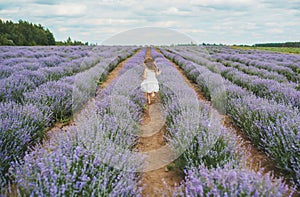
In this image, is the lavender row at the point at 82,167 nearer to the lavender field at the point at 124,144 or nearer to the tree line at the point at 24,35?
the lavender field at the point at 124,144

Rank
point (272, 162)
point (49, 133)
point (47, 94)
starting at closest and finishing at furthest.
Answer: point (272, 162) → point (49, 133) → point (47, 94)

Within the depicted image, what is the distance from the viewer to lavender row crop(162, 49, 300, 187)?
8.66 ft

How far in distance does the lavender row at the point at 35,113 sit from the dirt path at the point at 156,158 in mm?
1198

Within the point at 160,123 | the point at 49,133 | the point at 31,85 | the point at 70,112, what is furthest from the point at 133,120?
the point at 31,85

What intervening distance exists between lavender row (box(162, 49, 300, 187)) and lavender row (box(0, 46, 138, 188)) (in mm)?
2426

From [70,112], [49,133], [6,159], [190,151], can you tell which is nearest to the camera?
[6,159]

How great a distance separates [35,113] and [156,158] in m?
1.63

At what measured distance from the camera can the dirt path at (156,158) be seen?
2680 millimetres

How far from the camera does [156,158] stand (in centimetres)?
327

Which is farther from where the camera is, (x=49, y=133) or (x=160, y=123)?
(x=160, y=123)

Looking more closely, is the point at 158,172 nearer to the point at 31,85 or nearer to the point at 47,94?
the point at 47,94

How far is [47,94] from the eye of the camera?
4.37 metres

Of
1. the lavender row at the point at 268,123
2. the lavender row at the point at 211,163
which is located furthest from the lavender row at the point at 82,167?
the lavender row at the point at 268,123

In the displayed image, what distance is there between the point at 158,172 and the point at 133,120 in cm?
101
